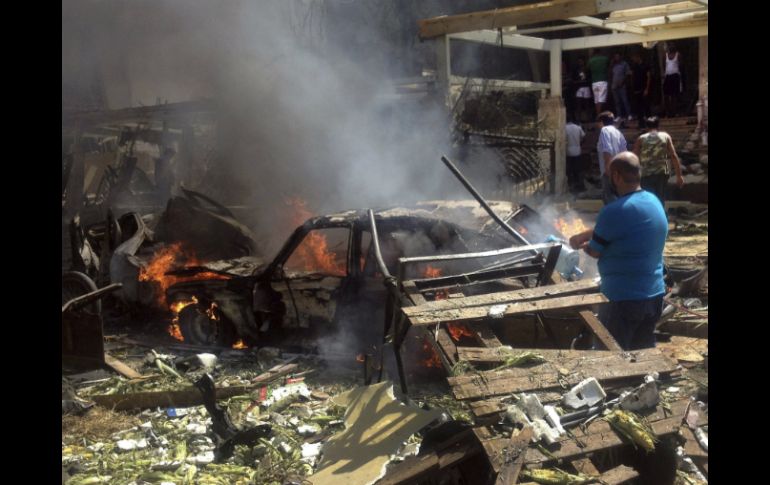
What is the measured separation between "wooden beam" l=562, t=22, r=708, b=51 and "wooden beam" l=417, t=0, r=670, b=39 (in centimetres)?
369

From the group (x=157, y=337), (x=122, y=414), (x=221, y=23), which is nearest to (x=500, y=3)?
(x=221, y=23)

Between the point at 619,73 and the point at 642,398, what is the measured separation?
13.8 metres

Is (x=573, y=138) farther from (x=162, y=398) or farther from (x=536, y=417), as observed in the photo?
(x=536, y=417)

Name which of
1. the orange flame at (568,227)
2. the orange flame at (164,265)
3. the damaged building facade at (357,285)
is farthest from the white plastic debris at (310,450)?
the orange flame at (568,227)

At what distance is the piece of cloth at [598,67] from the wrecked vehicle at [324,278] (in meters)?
9.93

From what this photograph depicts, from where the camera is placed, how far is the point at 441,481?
382 centimetres

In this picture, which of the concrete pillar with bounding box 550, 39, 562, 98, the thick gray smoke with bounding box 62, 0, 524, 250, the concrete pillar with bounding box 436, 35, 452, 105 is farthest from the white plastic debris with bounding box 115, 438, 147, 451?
the concrete pillar with bounding box 550, 39, 562, 98

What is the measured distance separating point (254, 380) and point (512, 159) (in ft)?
27.2

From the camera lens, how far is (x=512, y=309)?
482 centimetres

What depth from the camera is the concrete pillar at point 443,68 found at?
490 inches

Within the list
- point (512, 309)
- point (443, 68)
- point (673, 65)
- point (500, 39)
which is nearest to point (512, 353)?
point (512, 309)

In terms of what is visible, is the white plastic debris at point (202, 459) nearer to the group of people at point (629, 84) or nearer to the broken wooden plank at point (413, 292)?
the broken wooden plank at point (413, 292)

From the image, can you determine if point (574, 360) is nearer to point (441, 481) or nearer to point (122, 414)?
point (441, 481)

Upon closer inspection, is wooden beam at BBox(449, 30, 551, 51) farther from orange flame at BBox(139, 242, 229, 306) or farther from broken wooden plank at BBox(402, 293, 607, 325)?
broken wooden plank at BBox(402, 293, 607, 325)
